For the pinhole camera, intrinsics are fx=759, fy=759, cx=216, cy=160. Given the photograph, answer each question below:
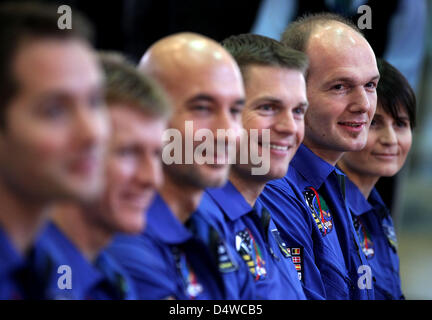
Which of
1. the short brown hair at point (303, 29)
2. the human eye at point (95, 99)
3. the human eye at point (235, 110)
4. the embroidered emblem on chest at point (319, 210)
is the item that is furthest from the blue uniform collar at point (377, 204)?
the human eye at point (95, 99)

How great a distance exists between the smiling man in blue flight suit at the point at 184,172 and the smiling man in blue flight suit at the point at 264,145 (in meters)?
0.23

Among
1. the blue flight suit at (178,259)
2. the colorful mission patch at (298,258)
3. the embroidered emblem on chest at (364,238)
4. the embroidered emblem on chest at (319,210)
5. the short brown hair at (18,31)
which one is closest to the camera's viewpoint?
the short brown hair at (18,31)

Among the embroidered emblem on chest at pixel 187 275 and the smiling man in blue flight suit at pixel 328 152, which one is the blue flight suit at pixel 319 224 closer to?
the smiling man in blue flight suit at pixel 328 152

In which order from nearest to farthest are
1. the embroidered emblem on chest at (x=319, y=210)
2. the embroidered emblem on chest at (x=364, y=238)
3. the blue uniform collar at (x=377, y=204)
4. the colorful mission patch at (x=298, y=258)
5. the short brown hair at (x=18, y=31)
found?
the short brown hair at (x=18, y=31) → the colorful mission patch at (x=298, y=258) → the embroidered emblem on chest at (x=319, y=210) → the embroidered emblem on chest at (x=364, y=238) → the blue uniform collar at (x=377, y=204)

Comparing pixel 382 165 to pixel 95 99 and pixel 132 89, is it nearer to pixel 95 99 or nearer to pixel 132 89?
pixel 132 89

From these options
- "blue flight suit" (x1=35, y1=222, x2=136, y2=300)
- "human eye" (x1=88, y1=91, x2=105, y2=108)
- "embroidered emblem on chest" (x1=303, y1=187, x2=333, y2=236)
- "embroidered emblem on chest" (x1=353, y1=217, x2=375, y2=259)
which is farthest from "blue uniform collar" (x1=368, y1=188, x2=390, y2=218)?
"human eye" (x1=88, y1=91, x2=105, y2=108)

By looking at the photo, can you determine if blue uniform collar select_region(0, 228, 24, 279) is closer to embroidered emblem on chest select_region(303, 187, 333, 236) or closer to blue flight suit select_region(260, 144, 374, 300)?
blue flight suit select_region(260, 144, 374, 300)

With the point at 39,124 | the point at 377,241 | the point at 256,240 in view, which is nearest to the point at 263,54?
the point at 256,240

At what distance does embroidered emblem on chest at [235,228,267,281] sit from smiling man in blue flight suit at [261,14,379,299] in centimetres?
36

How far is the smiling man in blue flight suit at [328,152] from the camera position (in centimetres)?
219

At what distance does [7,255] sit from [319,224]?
1.35 metres

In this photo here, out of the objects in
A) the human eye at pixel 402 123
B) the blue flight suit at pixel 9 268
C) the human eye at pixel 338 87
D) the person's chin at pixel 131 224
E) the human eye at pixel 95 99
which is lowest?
the blue flight suit at pixel 9 268

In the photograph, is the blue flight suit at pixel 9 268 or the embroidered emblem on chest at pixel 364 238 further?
the embroidered emblem on chest at pixel 364 238

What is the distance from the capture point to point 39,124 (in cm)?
103
